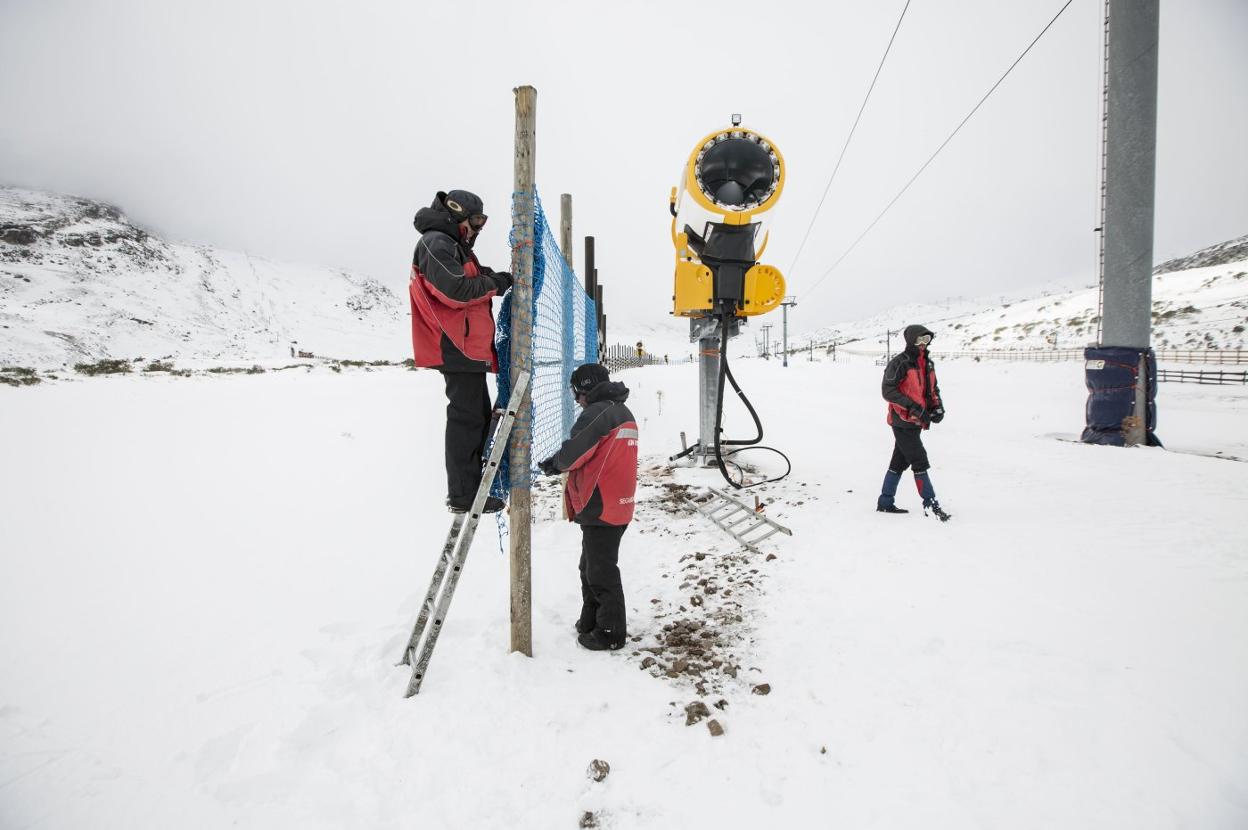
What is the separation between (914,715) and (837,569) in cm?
167

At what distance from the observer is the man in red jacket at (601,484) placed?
3066 millimetres

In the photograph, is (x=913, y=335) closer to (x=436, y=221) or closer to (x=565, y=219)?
(x=565, y=219)

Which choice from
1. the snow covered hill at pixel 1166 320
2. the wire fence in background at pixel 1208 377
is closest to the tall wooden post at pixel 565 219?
the wire fence in background at pixel 1208 377

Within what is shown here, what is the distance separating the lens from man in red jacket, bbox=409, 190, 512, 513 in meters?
2.78

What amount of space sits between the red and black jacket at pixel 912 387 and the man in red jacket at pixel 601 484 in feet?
10.8

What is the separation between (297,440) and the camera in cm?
764

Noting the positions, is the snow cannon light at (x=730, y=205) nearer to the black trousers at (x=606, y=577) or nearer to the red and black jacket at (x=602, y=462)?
the red and black jacket at (x=602, y=462)

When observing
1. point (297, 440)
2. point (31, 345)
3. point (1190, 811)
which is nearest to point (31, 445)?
point (297, 440)

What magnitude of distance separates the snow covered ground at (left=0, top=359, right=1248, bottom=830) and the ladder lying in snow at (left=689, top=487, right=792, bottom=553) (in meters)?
0.20

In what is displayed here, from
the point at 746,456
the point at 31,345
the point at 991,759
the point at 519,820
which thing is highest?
the point at 31,345

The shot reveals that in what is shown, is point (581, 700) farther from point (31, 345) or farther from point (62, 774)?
point (31, 345)

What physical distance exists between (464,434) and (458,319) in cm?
71

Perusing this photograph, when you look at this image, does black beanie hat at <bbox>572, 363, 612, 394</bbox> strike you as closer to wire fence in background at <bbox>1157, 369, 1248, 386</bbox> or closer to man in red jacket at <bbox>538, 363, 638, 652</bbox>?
man in red jacket at <bbox>538, 363, 638, 652</bbox>

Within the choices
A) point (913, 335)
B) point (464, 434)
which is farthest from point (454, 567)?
point (913, 335)
